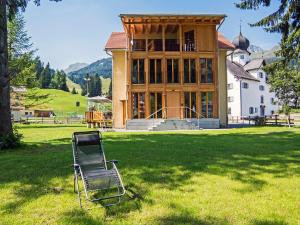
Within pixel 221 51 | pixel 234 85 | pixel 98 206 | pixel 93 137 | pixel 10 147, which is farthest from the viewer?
pixel 234 85

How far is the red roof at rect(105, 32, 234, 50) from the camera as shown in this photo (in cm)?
2852

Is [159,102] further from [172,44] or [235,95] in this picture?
[235,95]

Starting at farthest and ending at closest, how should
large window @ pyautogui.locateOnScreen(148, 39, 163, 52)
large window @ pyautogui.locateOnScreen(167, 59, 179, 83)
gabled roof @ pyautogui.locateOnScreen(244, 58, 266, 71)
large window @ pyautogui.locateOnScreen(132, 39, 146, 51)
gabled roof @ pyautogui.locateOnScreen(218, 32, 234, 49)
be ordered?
1. gabled roof @ pyautogui.locateOnScreen(244, 58, 266, 71)
2. gabled roof @ pyautogui.locateOnScreen(218, 32, 234, 49)
3. large window @ pyautogui.locateOnScreen(132, 39, 146, 51)
4. large window @ pyautogui.locateOnScreen(148, 39, 163, 52)
5. large window @ pyautogui.locateOnScreen(167, 59, 179, 83)

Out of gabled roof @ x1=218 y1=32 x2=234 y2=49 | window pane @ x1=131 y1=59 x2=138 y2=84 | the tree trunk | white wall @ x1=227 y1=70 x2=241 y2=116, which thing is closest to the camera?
the tree trunk

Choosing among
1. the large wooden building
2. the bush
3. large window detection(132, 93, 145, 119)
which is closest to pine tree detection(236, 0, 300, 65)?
the bush

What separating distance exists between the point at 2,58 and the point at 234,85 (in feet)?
153

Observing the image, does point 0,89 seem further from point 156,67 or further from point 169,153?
point 156,67

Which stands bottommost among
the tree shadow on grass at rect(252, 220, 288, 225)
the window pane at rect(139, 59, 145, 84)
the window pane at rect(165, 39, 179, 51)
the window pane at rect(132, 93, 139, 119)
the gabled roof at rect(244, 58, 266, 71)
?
the tree shadow on grass at rect(252, 220, 288, 225)

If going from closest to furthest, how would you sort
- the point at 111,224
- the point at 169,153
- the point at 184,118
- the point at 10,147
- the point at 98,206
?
the point at 111,224, the point at 98,206, the point at 169,153, the point at 10,147, the point at 184,118

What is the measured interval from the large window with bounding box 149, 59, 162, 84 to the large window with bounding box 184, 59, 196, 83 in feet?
7.56

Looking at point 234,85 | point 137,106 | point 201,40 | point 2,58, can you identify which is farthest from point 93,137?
→ point 234,85

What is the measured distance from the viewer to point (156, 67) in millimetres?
27125

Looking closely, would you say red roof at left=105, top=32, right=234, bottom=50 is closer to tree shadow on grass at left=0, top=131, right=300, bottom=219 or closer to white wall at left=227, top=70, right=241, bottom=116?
tree shadow on grass at left=0, top=131, right=300, bottom=219

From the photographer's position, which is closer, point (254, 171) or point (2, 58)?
point (254, 171)
